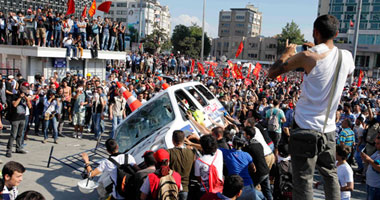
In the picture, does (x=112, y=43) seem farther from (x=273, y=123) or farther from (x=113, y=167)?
(x=113, y=167)

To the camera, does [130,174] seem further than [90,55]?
No

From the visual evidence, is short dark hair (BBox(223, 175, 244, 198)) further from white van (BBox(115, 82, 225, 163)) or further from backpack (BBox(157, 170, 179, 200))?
white van (BBox(115, 82, 225, 163))

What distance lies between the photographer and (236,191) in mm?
4145

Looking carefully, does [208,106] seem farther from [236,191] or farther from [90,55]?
[90,55]

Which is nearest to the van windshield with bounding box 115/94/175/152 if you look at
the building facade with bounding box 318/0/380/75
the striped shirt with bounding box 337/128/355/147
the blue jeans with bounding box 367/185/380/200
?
the blue jeans with bounding box 367/185/380/200

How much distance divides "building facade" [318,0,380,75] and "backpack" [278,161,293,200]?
3100 inches

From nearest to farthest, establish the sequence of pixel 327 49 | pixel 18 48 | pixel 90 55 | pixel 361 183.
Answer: pixel 327 49
pixel 361 183
pixel 18 48
pixel 90 55

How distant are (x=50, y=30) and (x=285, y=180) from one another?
50.9ft

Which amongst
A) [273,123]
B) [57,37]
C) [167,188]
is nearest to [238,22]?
[57,37]

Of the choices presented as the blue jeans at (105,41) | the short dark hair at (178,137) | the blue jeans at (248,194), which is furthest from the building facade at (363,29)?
the short dark hair at (178,137)

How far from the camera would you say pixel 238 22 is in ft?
458

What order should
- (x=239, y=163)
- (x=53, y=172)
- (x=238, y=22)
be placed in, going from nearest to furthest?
(x=239, y=163) → (x=53, y=172) → (x=238, y=22)

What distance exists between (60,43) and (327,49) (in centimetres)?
1769

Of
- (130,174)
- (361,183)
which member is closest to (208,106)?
(130,174)
